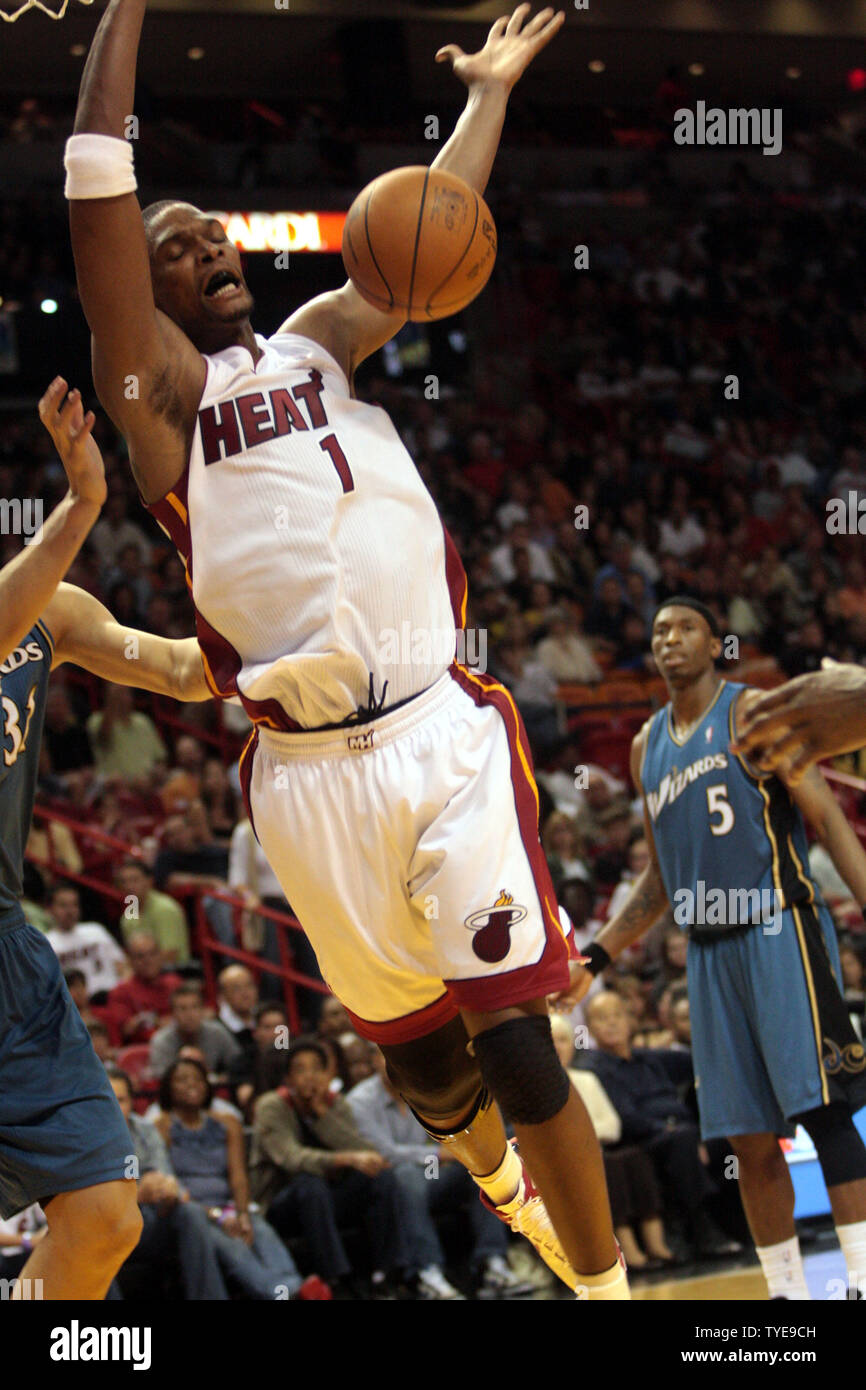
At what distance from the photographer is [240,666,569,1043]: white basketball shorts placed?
329 cm

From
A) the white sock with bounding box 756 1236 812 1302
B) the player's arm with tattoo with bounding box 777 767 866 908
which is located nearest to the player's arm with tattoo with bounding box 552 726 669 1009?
the player's arm with tattoo with bounding box 777 767 866 908

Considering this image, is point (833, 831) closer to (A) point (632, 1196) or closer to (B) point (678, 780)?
(B) point (678, 780)

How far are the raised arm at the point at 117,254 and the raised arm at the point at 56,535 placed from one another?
10 centimetres

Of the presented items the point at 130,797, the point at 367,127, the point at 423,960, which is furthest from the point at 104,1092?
the point at 367,127

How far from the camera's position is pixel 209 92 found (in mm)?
17312

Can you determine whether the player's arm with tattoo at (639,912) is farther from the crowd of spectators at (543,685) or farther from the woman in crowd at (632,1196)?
the crowd of spectators at (543,685)

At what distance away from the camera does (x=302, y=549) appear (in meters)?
3.37

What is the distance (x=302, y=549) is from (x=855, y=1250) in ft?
8.81

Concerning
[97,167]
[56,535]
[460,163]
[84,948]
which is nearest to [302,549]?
[56,535]

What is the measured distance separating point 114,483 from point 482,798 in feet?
31.6

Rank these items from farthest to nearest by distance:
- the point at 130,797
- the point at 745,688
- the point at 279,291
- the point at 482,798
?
1. the point at 279,291
2. the point at 130,797
3. the point at 745,688
4. the point at 482,798
